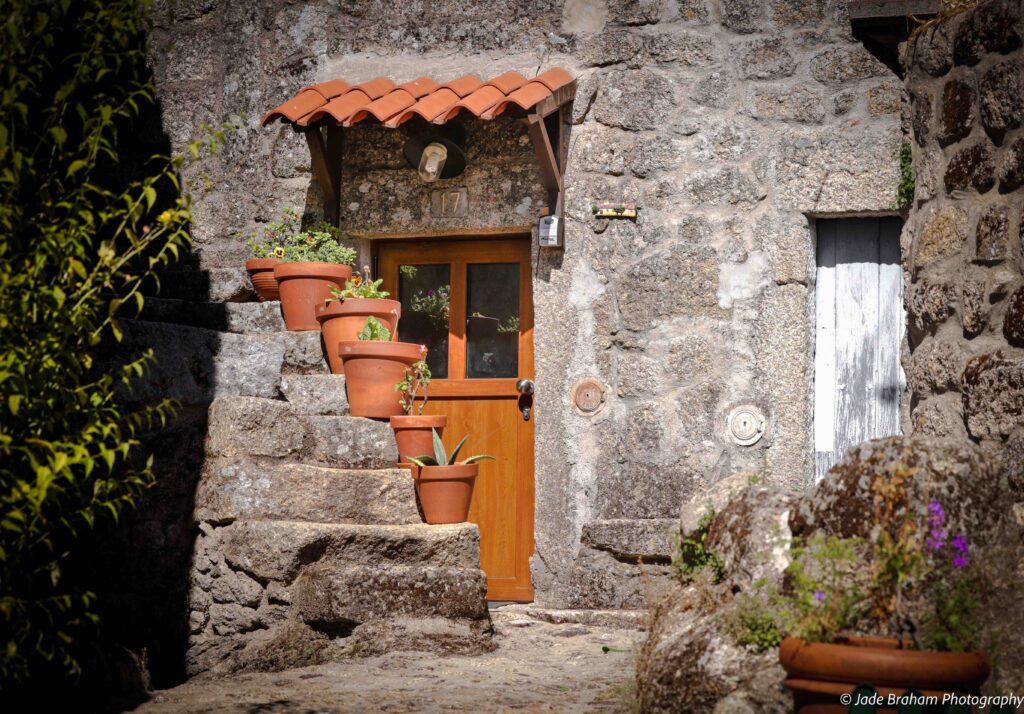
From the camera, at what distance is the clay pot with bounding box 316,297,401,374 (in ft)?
18.0

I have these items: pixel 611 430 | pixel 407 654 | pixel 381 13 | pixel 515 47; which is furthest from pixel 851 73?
pixel 407 654

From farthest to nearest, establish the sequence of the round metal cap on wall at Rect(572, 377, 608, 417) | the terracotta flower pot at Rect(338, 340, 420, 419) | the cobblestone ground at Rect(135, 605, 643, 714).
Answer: the round metal cap on wall at Rect(572, 377, 608, 417) < the terracotta flower pot at Rect(338, 340, 420, 419) < the cobblestone ground at Rect(135, 605, 643, 714)

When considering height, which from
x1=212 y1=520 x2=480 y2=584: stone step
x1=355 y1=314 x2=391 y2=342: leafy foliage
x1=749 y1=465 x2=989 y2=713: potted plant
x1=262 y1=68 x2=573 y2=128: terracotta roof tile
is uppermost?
x1=262 y1=68 x2=573 y2=128: terracotta roof tile

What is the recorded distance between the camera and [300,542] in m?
4.51

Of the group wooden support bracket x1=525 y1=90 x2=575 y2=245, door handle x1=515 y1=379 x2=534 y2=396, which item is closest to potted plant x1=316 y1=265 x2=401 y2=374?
door handle x1=515 y1=379 x2=534 y2=396

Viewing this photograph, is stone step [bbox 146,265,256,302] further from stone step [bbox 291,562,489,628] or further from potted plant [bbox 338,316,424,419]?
stone step [bbox 291,562,489,628]

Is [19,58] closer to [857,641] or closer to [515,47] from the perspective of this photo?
[857,641]

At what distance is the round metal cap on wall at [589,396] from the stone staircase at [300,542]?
48.5 inches

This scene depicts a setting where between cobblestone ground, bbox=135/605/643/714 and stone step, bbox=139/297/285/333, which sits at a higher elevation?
stone step, bbox=139/297/285/333

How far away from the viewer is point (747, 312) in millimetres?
5730

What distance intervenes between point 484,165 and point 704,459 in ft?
6.50

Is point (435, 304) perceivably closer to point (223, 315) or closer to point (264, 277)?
point (264, 277)

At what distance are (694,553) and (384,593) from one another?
1.31 meters

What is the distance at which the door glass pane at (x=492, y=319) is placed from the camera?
6344 mm
